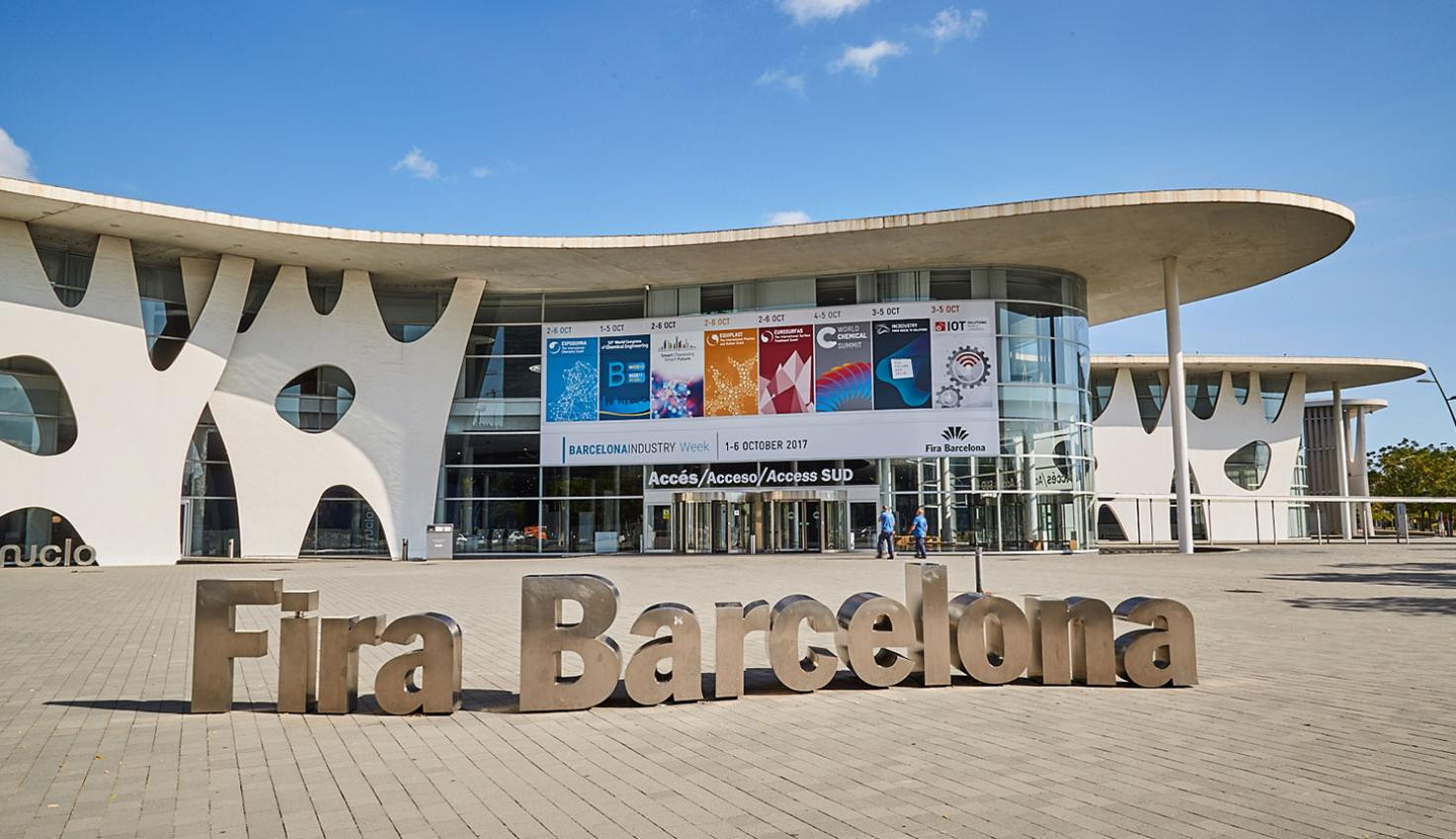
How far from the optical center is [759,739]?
7.03 meters

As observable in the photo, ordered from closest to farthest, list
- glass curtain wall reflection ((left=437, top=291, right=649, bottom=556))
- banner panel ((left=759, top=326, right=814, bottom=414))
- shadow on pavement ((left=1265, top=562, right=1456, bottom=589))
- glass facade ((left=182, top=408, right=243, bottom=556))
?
shadow on pavement ((left=1265, top=562, right=1456, bottom=589)) < glass facade ((left=182, top=408, right=243, bottom=556)) < banner panel ((left=759, top=326, right=814, bottom=414)) < glass curtain wall reflection ((left=437, top=291, right=649, bottom=556))

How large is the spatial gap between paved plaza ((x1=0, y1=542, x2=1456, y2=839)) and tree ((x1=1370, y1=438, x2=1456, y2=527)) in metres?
60.4

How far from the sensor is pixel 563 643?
317 inches

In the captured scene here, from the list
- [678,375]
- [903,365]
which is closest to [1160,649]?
[903,365]

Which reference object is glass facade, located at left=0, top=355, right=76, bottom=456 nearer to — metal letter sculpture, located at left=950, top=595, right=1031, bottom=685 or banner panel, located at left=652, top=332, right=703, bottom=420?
banner panel, located at left=652, top=332, right=703, bottom=420

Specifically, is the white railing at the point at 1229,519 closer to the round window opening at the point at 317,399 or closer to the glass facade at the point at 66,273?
the round window opening at the point at 317,399

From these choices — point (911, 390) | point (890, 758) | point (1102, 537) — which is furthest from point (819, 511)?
point (890, 758)

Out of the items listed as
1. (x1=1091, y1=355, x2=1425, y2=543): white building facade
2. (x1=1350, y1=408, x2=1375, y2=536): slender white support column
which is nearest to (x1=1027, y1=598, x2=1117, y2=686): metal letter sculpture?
(x1=1091, y1=355, x2=1425, y2=543): white building facade

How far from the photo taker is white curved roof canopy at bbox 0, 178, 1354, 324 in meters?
27.8

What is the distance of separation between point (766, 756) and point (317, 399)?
97.8 ft

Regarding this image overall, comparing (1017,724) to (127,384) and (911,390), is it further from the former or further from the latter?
(127,384)

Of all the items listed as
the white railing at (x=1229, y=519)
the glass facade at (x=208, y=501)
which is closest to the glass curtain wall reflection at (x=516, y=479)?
the glass facade at (x=208, y=501)

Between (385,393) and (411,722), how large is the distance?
27714 millimetres

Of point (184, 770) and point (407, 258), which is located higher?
point (407, 258)
